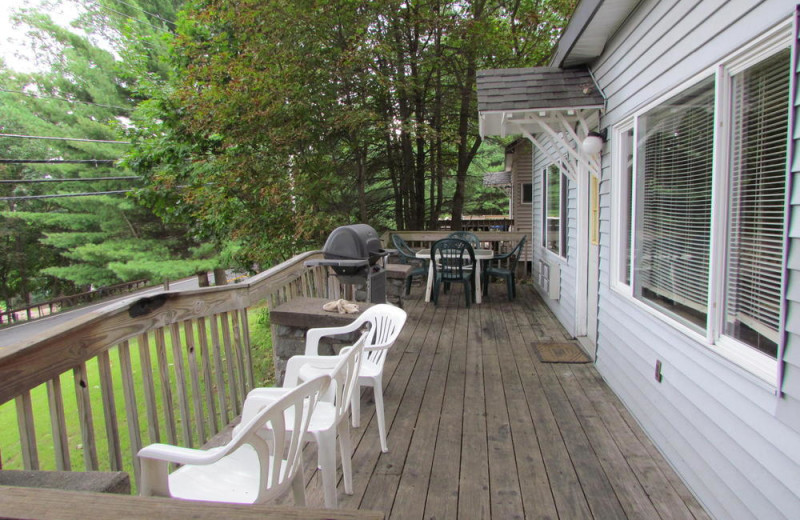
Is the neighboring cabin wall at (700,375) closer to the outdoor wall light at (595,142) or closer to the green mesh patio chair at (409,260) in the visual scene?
the outdoor wall light at (595,142)

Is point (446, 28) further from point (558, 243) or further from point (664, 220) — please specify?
point (664, 220)

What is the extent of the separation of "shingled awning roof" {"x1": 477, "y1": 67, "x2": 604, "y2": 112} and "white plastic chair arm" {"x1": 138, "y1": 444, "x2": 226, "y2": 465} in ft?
11.5

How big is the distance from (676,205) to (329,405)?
196 cm

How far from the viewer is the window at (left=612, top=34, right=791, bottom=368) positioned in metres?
1.58

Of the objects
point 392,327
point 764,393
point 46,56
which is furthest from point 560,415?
point 46,56

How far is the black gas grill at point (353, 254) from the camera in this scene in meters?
3.41

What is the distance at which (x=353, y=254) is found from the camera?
3.42 m

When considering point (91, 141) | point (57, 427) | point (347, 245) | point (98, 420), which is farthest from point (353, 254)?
point (91, 141)

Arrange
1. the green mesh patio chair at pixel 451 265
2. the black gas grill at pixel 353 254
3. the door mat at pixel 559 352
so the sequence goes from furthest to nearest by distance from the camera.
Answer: the green mesh patio chair at pixel 451 265, the door mat at pixel 559 352, the black gas grill at pixel 353 254

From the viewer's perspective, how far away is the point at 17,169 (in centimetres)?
1817

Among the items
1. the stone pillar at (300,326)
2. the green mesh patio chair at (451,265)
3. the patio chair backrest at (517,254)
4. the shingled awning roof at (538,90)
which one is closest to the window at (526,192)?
the patio chair backrest at (517,254)

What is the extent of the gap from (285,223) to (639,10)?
5157 millimetres

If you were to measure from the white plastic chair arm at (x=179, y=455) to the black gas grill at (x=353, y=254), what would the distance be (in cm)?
227

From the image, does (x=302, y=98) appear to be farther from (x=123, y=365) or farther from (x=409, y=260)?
(x=123, y=365)
